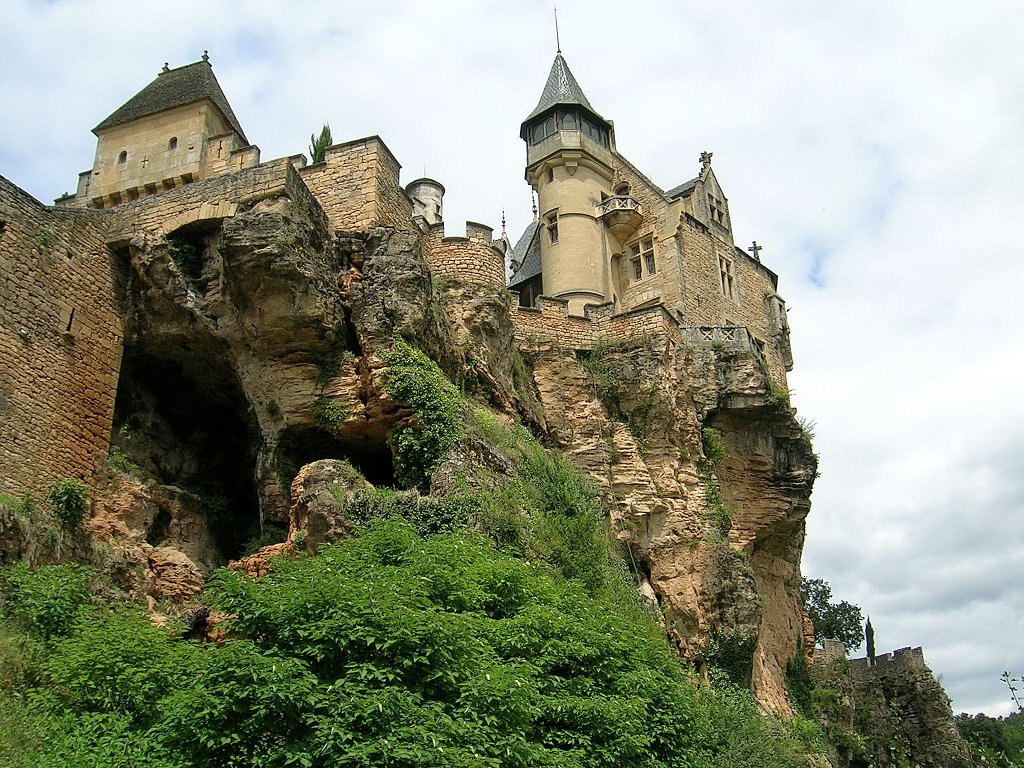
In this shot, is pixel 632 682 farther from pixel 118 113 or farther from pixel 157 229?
pixel 118 113

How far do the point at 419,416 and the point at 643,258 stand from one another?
1638 centimetres

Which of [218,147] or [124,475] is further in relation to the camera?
[218,147]

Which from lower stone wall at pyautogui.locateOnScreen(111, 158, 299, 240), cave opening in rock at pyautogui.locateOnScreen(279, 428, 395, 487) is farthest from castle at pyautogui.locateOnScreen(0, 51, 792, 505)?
cave opening in rock at pyautogui.locateOnScreen(279, 428, 395, 487)

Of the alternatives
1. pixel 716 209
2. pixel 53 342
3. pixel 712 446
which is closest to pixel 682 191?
pixel 716 209

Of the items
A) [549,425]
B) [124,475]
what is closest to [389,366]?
[124,475]

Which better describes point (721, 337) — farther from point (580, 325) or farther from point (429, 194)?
point (429, 194)

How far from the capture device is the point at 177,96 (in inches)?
1085

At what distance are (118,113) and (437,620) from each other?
74.0 feet

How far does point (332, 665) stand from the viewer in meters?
10.7

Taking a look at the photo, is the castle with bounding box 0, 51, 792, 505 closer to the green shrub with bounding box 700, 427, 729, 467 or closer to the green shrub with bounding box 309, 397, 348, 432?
the green shrub with bounding box 700, 427, 729, 467

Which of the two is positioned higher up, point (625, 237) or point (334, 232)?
point (625, 237)

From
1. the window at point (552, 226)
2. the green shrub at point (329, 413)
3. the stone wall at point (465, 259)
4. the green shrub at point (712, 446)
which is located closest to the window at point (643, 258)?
the window at point (552, 226)

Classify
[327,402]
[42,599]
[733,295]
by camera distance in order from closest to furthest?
[42,599]
[327,402]
[733,295]

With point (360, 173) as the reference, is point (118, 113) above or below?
above
